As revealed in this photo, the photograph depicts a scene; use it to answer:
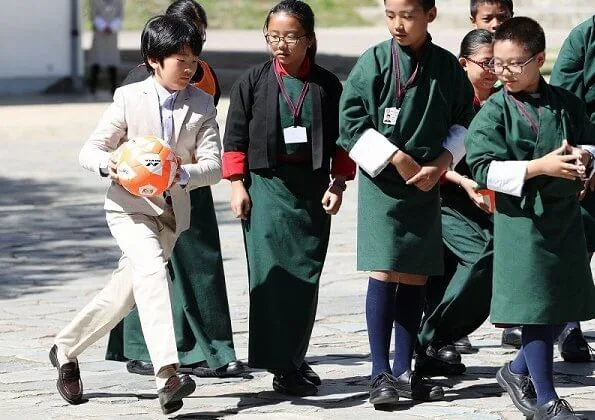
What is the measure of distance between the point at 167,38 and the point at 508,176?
4.99 ft

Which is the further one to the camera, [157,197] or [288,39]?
[288,39]

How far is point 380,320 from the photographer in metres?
6.21

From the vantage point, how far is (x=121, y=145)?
6059mm

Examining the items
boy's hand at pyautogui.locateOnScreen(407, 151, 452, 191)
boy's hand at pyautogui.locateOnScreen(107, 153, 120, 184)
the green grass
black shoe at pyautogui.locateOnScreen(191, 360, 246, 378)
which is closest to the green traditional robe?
boy's hand at pyautogui.locateOnScreen(407, 151, 452, 191)

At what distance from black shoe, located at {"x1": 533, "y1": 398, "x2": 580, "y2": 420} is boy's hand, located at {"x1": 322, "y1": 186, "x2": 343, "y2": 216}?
3.98 feet

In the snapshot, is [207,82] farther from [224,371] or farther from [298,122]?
[224,371]

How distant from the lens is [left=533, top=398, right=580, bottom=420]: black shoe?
18.6 feet

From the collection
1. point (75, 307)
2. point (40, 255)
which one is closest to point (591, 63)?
point (75, 307)

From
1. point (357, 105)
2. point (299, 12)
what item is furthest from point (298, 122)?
point (299, 12)

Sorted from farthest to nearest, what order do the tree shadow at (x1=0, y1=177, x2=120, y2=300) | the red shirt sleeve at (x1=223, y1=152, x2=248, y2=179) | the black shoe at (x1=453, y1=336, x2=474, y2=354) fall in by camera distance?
the tree shadow at (x1=0, y1=177, x2=120, y2=300) → the black shoe at (x1=453, y1=336, x2=474, y2=354) → the red shirt sleeve at (x1=223, y1=152, x2=248, y2=179)

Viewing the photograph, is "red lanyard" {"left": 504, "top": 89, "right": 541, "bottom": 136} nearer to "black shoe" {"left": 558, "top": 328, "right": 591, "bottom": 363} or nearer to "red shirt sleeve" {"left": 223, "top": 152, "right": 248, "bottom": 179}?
"red shirt sleeve" {"left": 223, "top": 152, "right": 248, "bottom": 179}

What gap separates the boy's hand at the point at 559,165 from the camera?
18.0 ft

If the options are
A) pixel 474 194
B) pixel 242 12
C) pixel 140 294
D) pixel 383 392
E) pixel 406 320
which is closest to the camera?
pixel 140 294

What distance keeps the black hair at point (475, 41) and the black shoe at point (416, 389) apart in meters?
1.59
